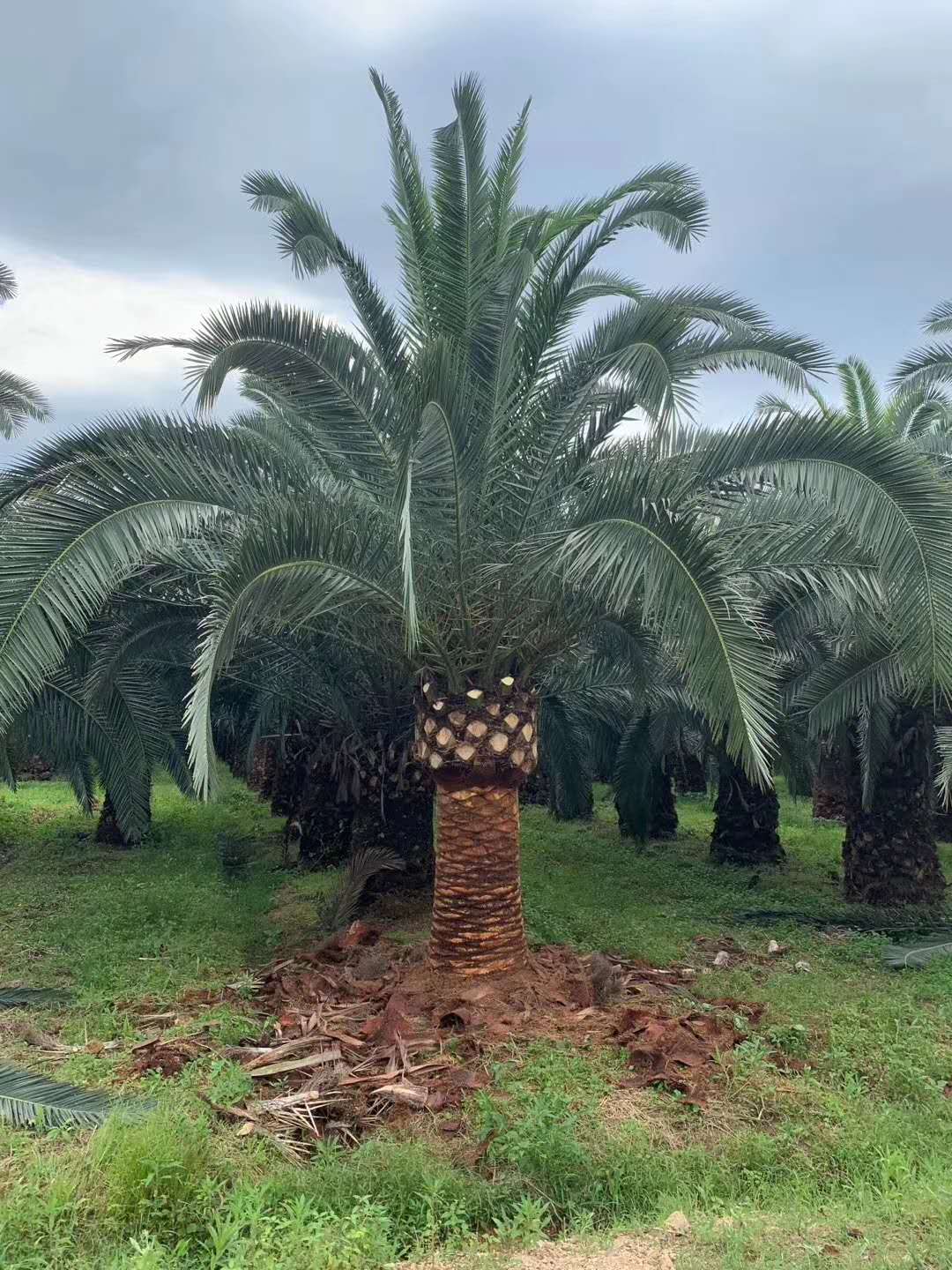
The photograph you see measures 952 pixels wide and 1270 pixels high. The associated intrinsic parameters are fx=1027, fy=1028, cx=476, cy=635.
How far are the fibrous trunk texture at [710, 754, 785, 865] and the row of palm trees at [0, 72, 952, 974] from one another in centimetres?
435

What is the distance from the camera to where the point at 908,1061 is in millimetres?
5816

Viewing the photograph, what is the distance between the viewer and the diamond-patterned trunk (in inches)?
281

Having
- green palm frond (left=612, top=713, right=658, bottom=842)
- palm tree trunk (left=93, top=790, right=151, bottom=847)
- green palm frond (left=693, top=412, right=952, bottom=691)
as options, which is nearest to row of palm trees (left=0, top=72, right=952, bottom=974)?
green palm frond (left=693, top=412, right=952, bottom=691)

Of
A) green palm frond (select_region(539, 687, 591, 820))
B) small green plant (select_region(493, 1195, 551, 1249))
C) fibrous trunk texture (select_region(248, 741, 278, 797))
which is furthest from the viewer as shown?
fibrous trunk texture (select_region(248, 741, 278, 797))

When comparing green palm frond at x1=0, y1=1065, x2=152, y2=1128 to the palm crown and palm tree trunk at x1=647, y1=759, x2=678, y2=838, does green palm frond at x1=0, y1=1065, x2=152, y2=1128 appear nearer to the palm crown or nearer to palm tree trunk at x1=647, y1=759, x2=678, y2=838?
the palm crown

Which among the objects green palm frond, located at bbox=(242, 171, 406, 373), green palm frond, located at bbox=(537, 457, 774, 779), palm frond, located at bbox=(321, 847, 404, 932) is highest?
green palm frond, located at bbox=(242, 171, 406, 373)

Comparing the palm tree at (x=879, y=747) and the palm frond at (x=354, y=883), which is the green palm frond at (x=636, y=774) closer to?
the palm tree at (x=879, y=747)

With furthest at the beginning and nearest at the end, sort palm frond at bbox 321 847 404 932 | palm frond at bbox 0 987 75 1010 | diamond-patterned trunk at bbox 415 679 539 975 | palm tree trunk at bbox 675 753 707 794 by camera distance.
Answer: palm tree trunk at bbox 675 753 707 794 → palm frond at bbox 321 847 404 932 → diamond-patterned trunk at bbox 415 679 539 975 → palm frond at bbox 0 987 75 1010

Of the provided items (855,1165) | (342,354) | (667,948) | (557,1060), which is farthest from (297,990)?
(342,354)

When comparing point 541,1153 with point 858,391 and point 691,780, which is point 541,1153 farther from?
point 691,780

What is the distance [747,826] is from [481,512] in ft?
26.2

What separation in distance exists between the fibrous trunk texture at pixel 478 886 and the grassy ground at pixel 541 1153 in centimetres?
126

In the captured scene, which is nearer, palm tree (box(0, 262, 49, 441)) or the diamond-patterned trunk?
the diamond-patterned trunk

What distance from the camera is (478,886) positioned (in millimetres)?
7254
